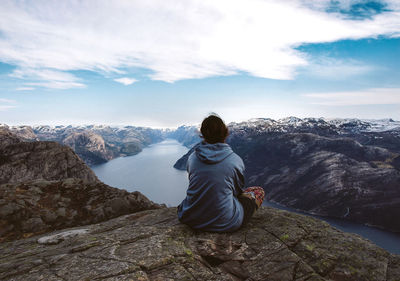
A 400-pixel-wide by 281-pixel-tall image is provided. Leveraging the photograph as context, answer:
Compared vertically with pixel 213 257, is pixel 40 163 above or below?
below

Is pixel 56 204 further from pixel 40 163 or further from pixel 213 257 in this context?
pixel 40 163

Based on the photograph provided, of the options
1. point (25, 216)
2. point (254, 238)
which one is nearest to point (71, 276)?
point (254, 238)

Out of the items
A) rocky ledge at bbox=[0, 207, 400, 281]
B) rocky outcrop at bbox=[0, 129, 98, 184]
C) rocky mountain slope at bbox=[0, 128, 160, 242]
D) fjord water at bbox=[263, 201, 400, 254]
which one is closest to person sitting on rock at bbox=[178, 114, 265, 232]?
rocky ledge at bbox=[0, 207, 400, 281]

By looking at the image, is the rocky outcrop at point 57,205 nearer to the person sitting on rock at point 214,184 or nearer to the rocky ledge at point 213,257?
the rocky ledge at point 213,257

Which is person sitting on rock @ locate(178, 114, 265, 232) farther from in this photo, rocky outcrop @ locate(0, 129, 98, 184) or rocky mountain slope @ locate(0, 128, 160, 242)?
rocky outcrop @ locate(0, 129, 98, 184)

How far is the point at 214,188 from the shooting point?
246 inches

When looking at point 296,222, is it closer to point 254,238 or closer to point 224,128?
point 254,238

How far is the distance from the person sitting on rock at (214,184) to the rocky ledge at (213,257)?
2.00 ft

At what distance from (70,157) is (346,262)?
48.2 metres

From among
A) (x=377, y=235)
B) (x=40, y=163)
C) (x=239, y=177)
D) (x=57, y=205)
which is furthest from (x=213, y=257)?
(x=377, y=235)

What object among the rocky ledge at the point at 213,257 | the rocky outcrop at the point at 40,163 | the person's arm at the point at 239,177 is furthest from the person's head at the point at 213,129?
the rocky outcrop at the point at 40,163

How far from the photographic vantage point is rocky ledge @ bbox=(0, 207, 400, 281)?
17.3ft

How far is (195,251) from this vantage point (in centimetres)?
642

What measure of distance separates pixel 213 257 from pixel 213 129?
4.03 metres
